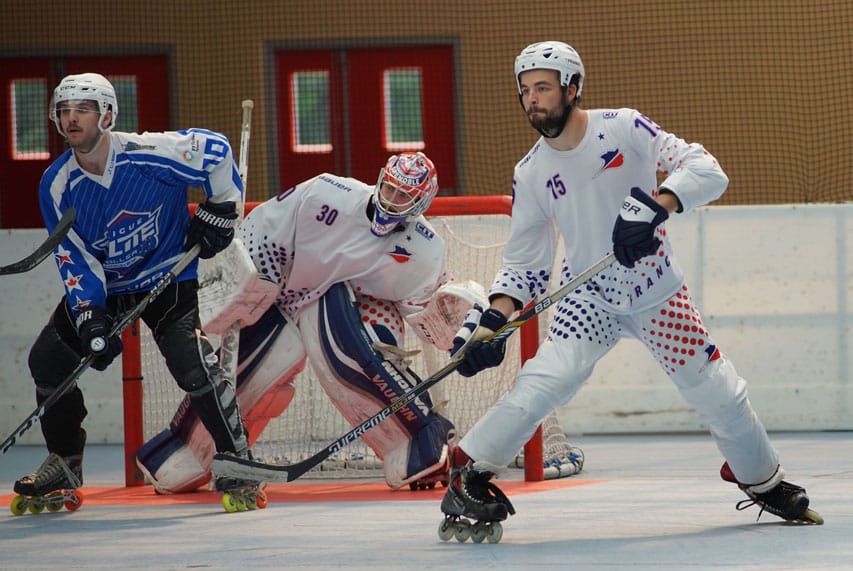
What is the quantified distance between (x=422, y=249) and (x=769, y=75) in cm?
546

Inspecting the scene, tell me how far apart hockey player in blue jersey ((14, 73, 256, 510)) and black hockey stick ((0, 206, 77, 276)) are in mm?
37

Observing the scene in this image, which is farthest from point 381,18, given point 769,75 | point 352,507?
point 352,507


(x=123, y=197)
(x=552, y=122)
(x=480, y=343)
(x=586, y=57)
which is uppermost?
(x=586, y=57)

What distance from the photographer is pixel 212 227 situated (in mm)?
4242

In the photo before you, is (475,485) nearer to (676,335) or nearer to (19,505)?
(676,335)

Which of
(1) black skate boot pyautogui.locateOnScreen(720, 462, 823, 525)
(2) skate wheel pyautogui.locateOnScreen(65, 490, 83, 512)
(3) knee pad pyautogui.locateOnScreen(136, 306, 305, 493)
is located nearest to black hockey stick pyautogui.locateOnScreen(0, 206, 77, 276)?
(2) skate wheel pyautogui.locateOnScreen(65, 490, 83, 512)

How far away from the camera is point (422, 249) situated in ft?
15.6

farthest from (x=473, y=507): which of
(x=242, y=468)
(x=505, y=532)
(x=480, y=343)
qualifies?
(x=242, y=468)

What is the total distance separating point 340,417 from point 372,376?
2.89 ft

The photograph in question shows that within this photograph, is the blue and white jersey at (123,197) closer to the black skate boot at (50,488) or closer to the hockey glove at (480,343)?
the black skate boot at (50,488)

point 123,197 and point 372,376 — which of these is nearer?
point 123,197

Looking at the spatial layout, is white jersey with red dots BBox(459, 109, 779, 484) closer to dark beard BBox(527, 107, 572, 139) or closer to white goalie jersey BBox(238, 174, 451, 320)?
dark beard BBox(527, 107, 572, 139)

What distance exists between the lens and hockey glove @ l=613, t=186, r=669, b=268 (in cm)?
322

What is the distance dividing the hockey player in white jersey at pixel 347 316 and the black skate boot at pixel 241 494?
1.69ft
